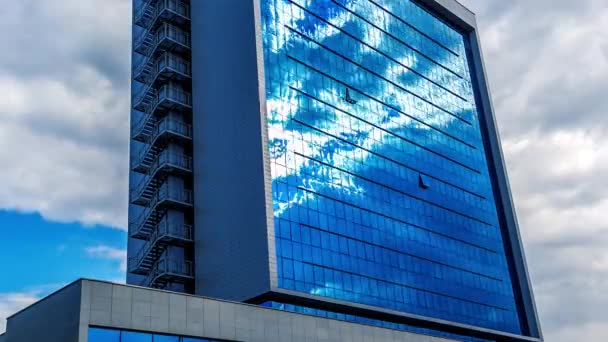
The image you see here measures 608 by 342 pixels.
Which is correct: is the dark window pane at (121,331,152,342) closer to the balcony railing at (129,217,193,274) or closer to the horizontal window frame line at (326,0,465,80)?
the balcony railing at (129,217,193,274)

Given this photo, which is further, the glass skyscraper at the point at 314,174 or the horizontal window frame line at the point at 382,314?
the glass skyscraper at the point at 314,174

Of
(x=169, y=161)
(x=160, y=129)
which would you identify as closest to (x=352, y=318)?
(x=169, y=161)

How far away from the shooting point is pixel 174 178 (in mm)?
56469

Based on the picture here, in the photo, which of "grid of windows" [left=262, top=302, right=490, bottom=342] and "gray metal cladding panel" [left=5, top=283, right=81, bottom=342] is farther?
"grid of windows" [left=262, top=302, right=490, bottom=342]

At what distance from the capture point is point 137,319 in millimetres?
30375

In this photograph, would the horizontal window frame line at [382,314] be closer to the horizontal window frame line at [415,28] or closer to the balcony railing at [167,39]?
the balcony railing at [167,39]

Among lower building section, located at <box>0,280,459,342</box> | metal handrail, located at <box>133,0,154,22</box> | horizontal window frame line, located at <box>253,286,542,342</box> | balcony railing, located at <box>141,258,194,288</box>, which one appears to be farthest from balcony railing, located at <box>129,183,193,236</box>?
lower building section, located at <box>0,280,459,342</box>

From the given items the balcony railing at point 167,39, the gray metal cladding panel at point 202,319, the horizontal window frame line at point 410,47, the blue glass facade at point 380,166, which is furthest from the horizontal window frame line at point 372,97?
the gray metal cladding panel at point 202,319

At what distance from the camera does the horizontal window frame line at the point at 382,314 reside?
46531 mm

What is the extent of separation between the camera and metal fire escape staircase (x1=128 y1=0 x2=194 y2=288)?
54.4 meters

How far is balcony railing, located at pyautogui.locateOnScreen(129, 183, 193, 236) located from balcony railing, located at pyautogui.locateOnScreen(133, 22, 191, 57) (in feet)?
39.6

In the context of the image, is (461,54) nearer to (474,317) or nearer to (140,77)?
(474,317)

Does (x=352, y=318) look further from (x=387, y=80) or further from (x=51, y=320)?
(x=51, y=320)

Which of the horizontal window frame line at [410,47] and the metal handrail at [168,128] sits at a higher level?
the horizontal window frame line at [410,47]
